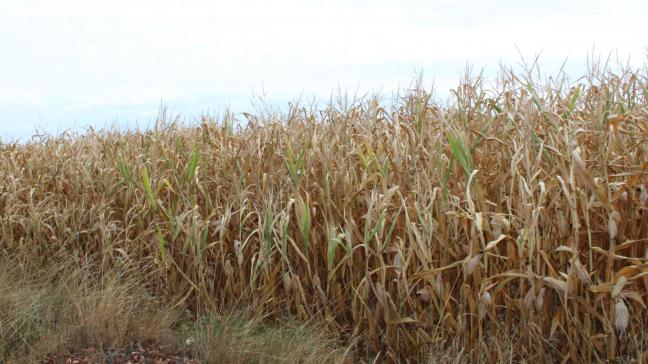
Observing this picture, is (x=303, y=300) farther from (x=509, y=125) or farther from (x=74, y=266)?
(x=74, y=266)

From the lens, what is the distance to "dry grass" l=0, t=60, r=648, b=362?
305cm

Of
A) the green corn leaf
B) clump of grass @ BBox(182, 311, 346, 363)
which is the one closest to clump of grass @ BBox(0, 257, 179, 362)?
clump of grass @ BBox(182, 311, 346, 363)

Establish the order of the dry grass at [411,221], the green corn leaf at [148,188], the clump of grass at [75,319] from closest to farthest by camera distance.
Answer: the dry grass at [411,221] → the clump of grass at [75,319] → the green corn leaf at [148,188]

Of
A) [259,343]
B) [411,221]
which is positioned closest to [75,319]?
[259,343]

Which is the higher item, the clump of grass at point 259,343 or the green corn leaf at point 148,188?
the green corn leaf at point 148,188

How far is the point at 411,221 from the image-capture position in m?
3.51

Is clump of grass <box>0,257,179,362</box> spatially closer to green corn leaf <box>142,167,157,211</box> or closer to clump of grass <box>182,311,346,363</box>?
clump of grass <box>182,311,346,363</box>

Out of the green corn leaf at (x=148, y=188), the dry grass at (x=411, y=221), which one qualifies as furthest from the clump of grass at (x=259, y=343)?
the green corn leaf at (x=148, y=188)

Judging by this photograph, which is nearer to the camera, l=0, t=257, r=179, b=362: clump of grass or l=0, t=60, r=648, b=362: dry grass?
l=0, t=60, r=648, b=362: dry grass

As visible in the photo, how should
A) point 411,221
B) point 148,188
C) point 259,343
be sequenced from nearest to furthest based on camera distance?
1. point 259,343
2. point 411,221
3. point 148,188

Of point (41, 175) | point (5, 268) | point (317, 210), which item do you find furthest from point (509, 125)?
point (41, 175)

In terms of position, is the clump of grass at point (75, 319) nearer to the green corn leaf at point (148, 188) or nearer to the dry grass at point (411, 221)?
the dry grass at point (411, 221)

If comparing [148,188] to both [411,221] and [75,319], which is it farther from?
[411,221]

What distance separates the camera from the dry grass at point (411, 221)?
120 inches
